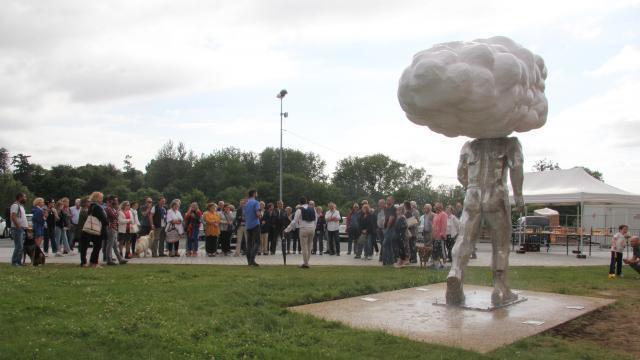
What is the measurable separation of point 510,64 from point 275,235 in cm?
1276

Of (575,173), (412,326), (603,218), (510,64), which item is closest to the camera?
(412,326)

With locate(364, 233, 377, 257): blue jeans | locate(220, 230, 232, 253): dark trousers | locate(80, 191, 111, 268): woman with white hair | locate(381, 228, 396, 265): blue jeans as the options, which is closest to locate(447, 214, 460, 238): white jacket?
locate(381, 228, 396, 265): blue jeans

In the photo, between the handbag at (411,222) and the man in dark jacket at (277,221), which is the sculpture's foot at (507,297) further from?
the man in dark jacket at (277,221)

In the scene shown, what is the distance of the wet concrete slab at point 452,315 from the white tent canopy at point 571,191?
41.1 ft

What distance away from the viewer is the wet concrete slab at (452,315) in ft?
21.1

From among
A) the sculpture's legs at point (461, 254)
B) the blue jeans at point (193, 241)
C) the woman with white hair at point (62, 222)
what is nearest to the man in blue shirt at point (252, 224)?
the blue jeans at point (193, 241)

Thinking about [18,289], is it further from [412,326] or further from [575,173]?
[575,173]

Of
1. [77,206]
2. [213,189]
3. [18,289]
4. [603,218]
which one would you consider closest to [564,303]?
[18,289]

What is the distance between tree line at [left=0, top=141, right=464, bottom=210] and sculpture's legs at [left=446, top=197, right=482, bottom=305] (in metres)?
62.2

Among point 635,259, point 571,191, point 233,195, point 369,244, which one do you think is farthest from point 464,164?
point 233,195

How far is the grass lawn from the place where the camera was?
18.4 ft

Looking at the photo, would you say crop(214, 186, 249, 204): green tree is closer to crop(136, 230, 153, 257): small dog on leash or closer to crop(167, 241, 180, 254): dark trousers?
crop(167, 241, 180, 254): dark trousers

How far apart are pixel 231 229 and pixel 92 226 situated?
6.38 metres

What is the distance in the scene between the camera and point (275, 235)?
19031 millimetres
